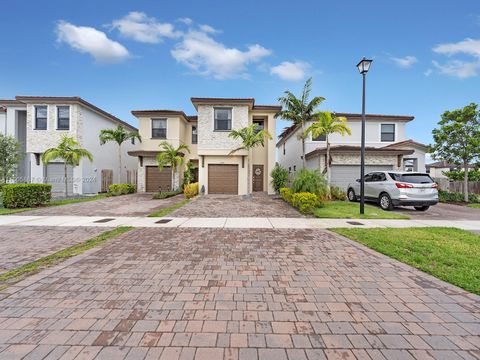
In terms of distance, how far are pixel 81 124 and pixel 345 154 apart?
20675 millimetres

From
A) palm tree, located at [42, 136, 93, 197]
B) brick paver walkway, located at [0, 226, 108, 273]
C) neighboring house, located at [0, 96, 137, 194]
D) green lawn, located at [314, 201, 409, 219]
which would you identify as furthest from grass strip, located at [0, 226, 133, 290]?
neighboring house, located at [0, 96, 137, 194]

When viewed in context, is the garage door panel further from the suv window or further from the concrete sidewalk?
the concrete sidewalk

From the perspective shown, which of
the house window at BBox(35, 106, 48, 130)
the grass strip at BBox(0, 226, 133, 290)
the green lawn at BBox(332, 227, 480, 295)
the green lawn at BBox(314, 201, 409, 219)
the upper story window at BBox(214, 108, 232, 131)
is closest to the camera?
the grass strip at BBox(0, 226, 133, 290)

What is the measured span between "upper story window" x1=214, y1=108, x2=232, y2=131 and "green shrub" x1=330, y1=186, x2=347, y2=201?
8814mm

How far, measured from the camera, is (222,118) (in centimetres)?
1819

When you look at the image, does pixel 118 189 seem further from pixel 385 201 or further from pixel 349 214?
pixel 385 201


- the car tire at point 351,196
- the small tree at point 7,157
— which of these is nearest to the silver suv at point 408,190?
the car tire at point 351,196

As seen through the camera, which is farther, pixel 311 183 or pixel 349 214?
pixel 311 183

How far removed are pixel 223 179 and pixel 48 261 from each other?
13885 millimetres

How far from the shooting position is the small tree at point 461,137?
15151mm

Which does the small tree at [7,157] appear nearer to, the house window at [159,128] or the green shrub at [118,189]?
the green shrub at [118,189]

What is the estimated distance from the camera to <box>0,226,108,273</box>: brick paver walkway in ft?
16.1

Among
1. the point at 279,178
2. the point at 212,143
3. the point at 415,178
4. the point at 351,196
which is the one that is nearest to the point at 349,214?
the point at 415,178

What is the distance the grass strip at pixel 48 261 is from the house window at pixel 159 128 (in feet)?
49.7
